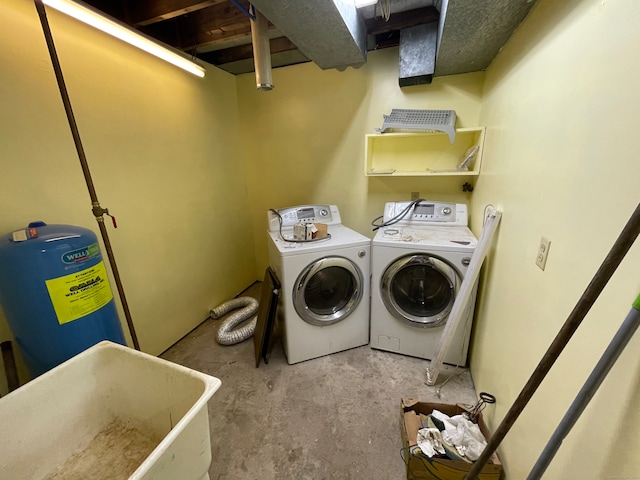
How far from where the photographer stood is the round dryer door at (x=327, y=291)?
1.87 m

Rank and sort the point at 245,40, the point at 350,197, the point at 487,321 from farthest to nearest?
1. the point at 350,197
2. the point at 245,40
3. the point at 487,321

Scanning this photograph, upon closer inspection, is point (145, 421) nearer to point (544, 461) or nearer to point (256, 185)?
point (544, 461)

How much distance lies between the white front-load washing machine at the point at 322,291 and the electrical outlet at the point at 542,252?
1.06 m

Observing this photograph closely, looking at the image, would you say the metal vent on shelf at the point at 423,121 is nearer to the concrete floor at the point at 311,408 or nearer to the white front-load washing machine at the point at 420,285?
the white front-load washing machine at the point at 420,285

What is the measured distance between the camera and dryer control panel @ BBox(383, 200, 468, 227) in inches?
86.6

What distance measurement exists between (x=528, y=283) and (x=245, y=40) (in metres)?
2.71

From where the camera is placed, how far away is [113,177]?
1.75 meters

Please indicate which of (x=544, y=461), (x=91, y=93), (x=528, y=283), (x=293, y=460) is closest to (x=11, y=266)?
(x=91, y=93)

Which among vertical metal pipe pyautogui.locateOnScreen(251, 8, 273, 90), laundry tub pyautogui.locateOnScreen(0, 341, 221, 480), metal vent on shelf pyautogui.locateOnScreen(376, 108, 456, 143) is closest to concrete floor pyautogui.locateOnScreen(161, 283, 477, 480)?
laundry tub pyautogui.locateOnScreen(0, 341, 221, 480)

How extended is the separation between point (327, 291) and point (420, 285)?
0.72 m

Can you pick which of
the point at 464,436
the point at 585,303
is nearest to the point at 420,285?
the point at 464,436

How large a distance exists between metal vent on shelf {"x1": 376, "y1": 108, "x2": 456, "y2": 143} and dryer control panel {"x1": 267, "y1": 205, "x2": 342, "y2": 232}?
856 millimetres

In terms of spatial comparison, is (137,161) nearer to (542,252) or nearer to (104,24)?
(104,24)

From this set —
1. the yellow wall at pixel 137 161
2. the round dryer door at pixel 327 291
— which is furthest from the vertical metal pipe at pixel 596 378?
the yellow wall at pixel 137 161
